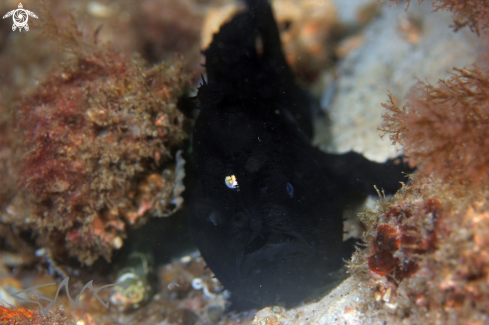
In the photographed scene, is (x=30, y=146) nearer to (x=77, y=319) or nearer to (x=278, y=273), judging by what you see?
(x=77, y=319)

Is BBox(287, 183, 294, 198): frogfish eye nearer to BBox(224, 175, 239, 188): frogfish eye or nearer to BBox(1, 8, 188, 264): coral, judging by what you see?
BBox(224, 175, 239, 188): frogfish eye

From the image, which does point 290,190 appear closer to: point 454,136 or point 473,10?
point 454,136

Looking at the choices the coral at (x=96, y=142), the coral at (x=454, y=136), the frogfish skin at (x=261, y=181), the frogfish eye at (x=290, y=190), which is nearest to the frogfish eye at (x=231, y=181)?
the frogfish skin at (x=261, y=181)

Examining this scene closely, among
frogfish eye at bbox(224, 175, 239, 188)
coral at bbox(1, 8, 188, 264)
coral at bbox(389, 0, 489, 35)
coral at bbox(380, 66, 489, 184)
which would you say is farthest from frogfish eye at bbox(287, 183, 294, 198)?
coral at bbox(389, 0, 489, 35)

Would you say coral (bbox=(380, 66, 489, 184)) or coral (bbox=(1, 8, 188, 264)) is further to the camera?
coral (bbox=(1, 8, 188, 264))

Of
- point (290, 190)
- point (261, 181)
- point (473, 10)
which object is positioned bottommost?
point (290, 190)

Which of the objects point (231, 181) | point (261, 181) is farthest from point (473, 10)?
point (231, 181)
